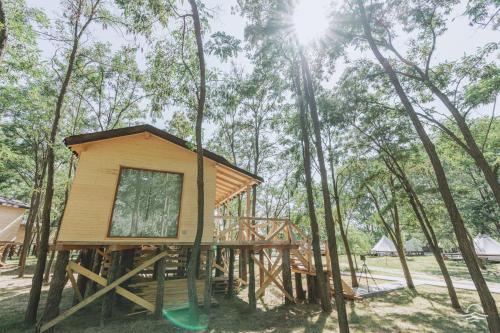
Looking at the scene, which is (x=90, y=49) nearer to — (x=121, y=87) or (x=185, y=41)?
(x=121, y=87)

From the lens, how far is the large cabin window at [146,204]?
761cm

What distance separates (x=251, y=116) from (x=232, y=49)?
11.4m

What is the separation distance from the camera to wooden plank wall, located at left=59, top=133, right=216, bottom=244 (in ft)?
23.4

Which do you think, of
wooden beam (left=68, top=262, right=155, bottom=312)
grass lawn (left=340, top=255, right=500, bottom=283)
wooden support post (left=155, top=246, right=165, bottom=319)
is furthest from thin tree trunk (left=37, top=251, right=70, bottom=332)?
grass lawn (left=340, top=255, right=500, bottom=283)

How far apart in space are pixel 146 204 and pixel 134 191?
22.7 inches

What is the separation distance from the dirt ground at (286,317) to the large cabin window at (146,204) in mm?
2799

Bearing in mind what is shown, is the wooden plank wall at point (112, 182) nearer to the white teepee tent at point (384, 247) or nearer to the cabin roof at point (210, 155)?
the cabin roof at point (210, 155)

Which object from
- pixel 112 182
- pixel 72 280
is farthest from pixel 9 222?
pixel 112 182

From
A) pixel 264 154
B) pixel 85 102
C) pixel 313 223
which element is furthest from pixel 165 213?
pixel 264 154

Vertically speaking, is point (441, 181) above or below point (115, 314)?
above

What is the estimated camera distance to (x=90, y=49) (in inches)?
463

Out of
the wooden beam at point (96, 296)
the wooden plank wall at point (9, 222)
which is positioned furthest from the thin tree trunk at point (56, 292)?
the wooden plank wall at point (9, 222)

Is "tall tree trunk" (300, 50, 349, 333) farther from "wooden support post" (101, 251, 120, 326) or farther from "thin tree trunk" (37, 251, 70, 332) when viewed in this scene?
"thin tree trunk" (37, 251, 70, 332)

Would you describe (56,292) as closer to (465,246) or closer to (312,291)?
(312,291)
